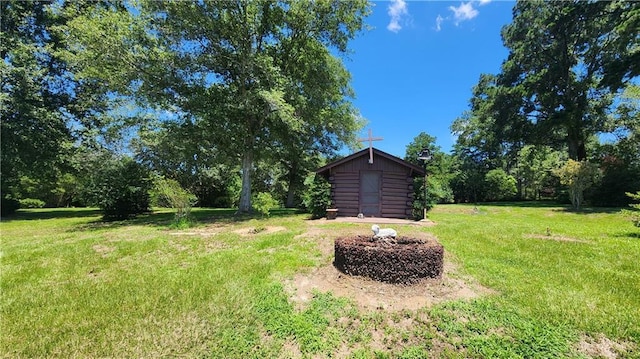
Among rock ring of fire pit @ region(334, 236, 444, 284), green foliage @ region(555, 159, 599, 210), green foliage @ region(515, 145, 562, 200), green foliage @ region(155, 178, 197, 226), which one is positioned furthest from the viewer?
green foliage @ region(515, 145, 562, 200)

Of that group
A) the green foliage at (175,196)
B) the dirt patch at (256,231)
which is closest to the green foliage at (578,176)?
the dirt patch at (256,231)

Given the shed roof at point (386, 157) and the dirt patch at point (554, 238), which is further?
the shed roof at point (386, 157)

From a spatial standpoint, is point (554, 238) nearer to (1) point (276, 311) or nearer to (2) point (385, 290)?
(2) point (385, 290)

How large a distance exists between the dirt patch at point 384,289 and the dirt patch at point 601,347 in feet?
3.61

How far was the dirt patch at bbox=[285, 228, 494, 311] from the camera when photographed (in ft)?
11.6

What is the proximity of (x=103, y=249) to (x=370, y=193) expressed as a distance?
9.22 meters

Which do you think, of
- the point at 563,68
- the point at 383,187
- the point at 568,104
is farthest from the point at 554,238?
the point at 563,68

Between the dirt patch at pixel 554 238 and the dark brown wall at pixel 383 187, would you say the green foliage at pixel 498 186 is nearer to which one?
the dark brown wall at pixel 383 187

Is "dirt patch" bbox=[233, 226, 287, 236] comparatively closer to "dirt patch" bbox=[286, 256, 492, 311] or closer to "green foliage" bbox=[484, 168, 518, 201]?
"dirt patch" bbox=[286, 256, 492, 311]

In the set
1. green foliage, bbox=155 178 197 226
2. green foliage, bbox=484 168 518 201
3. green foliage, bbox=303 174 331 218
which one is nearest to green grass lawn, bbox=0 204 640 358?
green foliage, bbox=155 178 197 226

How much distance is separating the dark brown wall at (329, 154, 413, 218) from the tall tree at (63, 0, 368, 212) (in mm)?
3258

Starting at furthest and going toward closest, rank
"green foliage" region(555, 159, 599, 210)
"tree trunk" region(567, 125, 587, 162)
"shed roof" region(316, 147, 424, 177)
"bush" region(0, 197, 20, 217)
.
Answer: "tree trunk" region(567, 125, 587, 162)
"bush" region(0, 197, 20, 217)
"green foliage" region(555, 159, 599, 210)
"shed roof" region(316, 147, 424, 177)

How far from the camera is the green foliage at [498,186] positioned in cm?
2512

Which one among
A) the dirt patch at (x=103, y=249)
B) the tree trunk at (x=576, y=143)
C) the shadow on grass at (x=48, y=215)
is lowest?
the dirt patch at (x=103, y=249)
